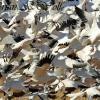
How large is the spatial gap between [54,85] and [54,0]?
108cm

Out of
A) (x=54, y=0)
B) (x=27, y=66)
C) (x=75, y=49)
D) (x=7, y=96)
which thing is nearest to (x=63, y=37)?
(x=75, y=49)

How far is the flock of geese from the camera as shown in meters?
2.44

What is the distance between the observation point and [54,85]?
2697 millimetres

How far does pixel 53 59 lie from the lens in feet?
8.22

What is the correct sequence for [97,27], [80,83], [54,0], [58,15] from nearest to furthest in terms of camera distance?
[97,27] < [80,83] < [58,15] < [54,0]

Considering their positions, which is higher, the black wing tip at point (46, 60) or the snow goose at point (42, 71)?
the black wing tip at point (46, 60)

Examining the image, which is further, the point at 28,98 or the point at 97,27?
the point at 28,98

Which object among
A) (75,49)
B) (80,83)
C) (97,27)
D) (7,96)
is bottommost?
(7,96)

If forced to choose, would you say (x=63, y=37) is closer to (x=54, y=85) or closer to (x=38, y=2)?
(x=54, y=85)

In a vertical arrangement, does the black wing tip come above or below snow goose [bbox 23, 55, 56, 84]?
above

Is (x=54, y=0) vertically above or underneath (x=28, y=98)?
above

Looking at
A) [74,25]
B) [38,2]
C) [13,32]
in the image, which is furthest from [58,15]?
[38,2]

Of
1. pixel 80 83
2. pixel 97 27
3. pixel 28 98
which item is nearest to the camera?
pixel 97 27

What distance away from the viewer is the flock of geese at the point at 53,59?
2441 millimetres
